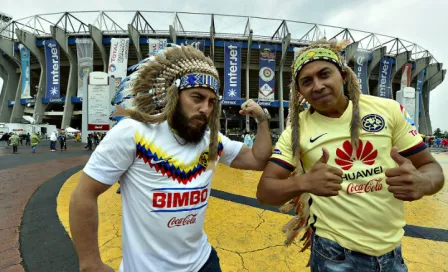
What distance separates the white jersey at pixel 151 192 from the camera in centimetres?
110

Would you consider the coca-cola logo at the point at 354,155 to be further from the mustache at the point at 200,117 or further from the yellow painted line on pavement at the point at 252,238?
the yellow painted line on pavement at the point at 252,238

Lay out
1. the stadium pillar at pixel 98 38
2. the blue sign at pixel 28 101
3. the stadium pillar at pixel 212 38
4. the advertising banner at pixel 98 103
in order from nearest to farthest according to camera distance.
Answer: the advertising banner at pixel 98 103, the stadium pillar at pixel 98 38, the stadium pillar at pixel 212 38, the blue sign at pixel 28 101

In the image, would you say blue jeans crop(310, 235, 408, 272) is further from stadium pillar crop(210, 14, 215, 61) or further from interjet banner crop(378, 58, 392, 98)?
interjet banner crop(378, 58, 392, 98)

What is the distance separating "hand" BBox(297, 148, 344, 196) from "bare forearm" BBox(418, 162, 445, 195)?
405mm

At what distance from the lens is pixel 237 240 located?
2.62 m

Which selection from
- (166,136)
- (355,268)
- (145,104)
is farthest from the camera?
(145,104)

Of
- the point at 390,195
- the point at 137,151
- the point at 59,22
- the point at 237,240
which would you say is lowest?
the point at 237,240

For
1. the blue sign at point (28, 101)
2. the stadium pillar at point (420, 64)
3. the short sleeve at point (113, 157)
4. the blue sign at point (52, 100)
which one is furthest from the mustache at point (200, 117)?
the stadium pillar at point (420, 64)

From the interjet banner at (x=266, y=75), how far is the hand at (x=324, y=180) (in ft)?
90.5

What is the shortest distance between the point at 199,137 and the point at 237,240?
180 centimetres

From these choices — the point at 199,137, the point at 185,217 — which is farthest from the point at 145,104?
the point at 185,217

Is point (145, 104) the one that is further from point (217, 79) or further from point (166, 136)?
point (217, 79)

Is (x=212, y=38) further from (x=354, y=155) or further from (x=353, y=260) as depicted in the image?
(x=353, y=260)

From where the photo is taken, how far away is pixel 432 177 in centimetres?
108
